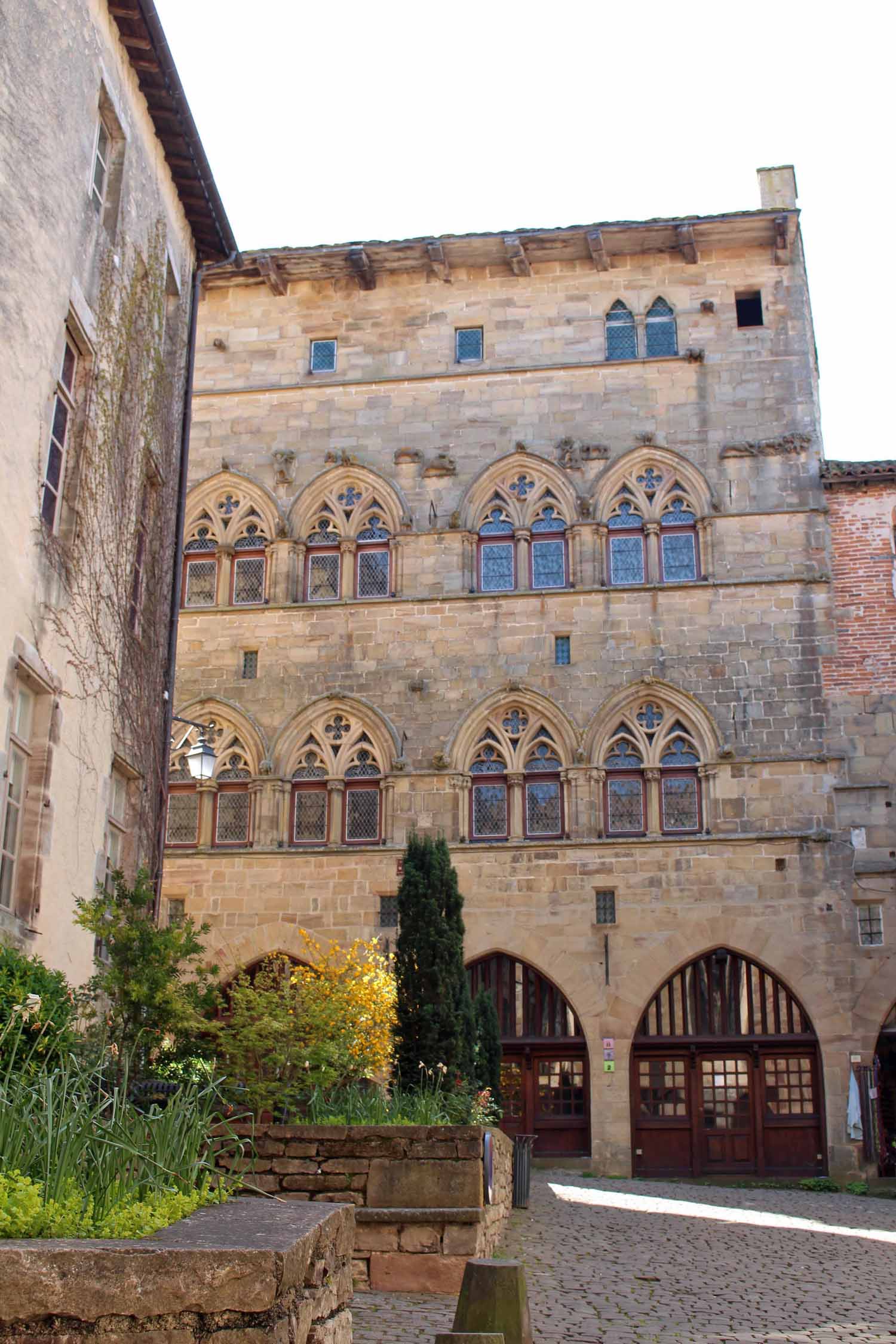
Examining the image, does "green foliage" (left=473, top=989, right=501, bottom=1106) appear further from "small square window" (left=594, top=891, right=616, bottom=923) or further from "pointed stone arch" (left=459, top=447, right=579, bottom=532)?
"pointed stone arch" (left=459, top=447, right=579, bottom=532)

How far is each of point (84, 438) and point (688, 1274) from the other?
27.6 feet

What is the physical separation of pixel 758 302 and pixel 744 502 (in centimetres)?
387

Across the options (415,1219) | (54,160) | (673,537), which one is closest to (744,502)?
(673,537)

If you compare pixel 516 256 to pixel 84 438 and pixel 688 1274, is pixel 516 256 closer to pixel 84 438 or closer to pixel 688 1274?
pixel 84 438

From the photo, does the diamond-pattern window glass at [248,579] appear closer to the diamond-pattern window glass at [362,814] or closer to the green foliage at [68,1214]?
the diamond-pattern window glass at [362,814]

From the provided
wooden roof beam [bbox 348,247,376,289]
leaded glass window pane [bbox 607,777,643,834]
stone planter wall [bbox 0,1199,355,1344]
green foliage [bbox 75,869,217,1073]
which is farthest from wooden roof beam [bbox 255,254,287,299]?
stone planter wall [bbox 0,1199,355,1344]

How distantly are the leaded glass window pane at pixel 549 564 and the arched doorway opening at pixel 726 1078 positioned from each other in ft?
20.7

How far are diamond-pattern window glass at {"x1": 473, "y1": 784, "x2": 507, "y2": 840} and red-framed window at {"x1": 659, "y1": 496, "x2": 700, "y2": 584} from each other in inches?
168

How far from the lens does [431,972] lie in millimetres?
13695

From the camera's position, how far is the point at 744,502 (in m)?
22.6

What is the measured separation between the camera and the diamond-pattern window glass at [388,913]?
69.5 feet

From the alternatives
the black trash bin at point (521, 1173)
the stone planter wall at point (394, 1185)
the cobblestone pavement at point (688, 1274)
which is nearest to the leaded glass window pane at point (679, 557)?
the cobblestone pavement at point (688, 1274)

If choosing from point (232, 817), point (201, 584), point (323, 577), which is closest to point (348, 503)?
point (323, 577)

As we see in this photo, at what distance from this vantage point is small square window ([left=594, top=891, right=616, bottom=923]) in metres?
20.8
